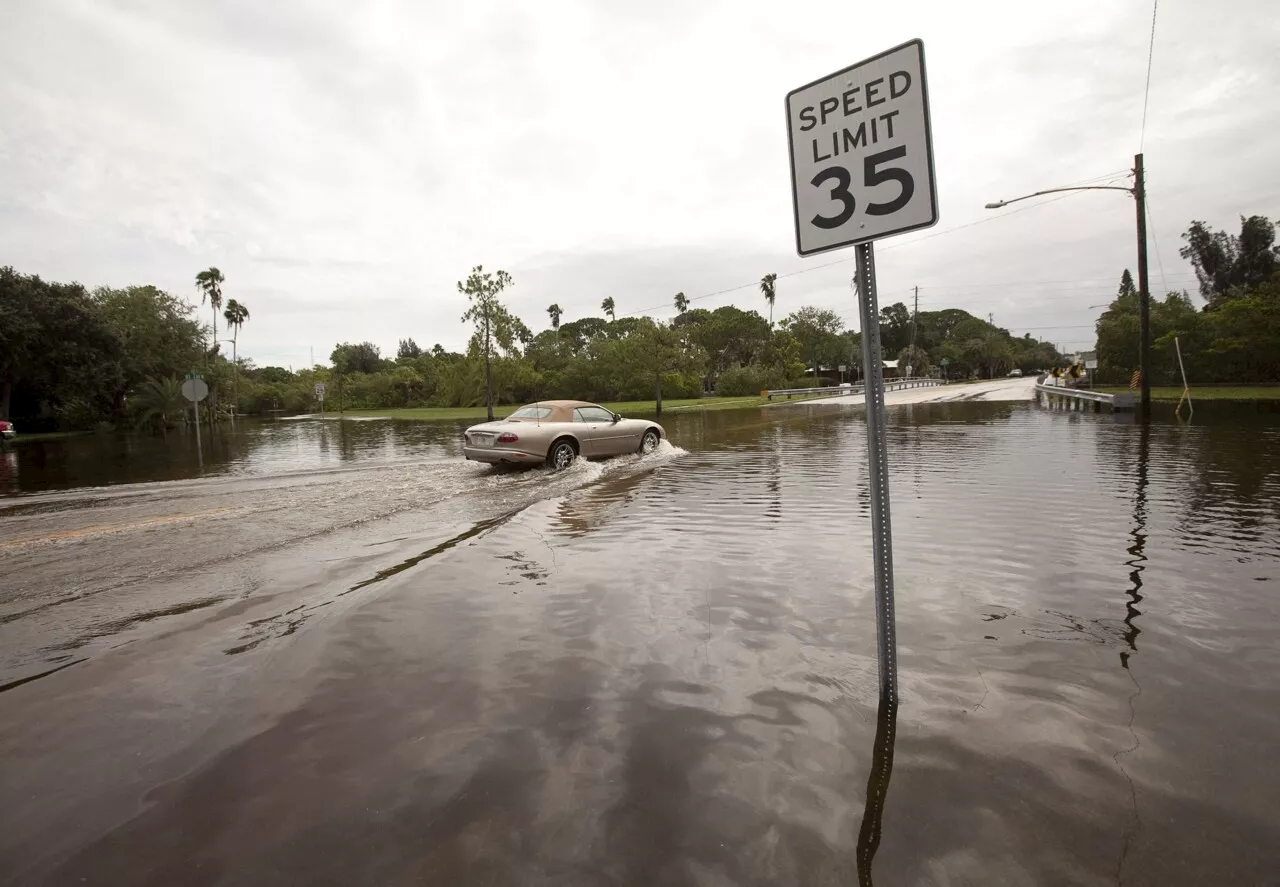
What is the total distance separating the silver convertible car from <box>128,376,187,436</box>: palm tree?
3451 centimetres

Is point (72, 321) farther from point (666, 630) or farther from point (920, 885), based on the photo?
point (920, 885)

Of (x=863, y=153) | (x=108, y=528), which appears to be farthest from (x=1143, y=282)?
(x=108, y=528)

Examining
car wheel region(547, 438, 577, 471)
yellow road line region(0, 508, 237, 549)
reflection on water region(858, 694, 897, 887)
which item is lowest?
reflection on water region(858, 694, 897, 887)

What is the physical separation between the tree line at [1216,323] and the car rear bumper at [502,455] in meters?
22.7

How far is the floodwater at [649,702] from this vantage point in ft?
8.09

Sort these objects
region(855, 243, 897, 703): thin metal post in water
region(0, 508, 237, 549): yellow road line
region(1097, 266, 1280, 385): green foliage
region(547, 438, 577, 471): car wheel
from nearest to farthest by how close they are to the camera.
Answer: region(855, 243, 897, 703): thin metal post in water < region(0, 508, 237, 549): yellow road line < region(547, 438, 577, 471): car wheel < region(1097, 266, 1280, 385): green foliage

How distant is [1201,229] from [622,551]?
63162 mm

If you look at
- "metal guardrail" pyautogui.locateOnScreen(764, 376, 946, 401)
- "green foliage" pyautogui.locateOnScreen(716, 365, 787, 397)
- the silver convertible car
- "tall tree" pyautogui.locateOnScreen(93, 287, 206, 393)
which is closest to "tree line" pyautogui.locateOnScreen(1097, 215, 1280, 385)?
"metal guardrail" pyautogui.locateOnScreen(764, 376, 946, 401)

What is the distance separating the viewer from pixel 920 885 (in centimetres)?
224

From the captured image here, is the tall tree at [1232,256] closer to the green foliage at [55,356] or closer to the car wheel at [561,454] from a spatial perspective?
the car wheel at [561,454]

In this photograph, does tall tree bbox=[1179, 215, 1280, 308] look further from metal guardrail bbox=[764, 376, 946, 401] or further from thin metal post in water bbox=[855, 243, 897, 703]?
thin metal post in water bbox=[855, 243, 897, 703]

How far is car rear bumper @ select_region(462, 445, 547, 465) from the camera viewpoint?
513 inches

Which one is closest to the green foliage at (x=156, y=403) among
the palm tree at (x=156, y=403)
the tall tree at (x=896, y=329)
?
the palm tree at (x=156, y=403)

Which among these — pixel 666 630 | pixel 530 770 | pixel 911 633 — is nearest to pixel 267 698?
pixel 530 770
